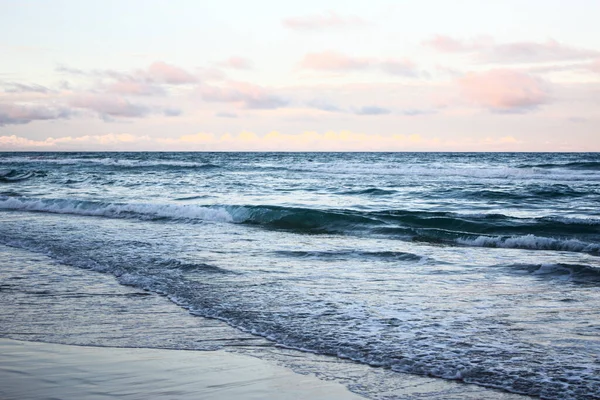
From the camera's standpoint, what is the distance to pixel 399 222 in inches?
575

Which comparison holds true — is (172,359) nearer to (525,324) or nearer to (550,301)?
(525,324)

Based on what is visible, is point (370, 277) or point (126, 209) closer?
point (370, 277)

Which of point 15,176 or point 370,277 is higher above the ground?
point 15,176

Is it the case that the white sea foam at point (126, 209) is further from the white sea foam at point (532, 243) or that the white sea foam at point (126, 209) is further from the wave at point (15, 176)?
the wave at point (15, 176)

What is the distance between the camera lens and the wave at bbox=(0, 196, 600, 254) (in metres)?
11.8

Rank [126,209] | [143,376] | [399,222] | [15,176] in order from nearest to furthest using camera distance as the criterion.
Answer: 1. [143,376]
2. [399,222]
3. [126,209]
4. [15,176]

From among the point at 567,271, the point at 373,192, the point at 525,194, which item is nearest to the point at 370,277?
the point at 567,271

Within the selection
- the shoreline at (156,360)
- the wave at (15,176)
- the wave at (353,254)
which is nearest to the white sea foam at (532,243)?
the wave at (353,254)

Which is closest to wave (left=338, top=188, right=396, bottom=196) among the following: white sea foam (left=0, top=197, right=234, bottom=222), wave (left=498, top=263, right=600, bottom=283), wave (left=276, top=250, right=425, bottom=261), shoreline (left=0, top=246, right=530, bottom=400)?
white sea foam (left=0, top=197, right=234, bottom=222)

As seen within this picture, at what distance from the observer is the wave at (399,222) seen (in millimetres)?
11812

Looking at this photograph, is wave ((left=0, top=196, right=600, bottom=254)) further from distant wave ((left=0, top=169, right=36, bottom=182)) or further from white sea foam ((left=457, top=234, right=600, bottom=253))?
distant wave ((left=0, top=169, right=36, bottom=182))

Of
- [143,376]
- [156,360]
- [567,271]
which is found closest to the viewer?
[143,376]

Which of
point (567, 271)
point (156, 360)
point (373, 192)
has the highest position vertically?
point (373, 192)

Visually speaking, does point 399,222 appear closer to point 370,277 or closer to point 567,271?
point 567,271
